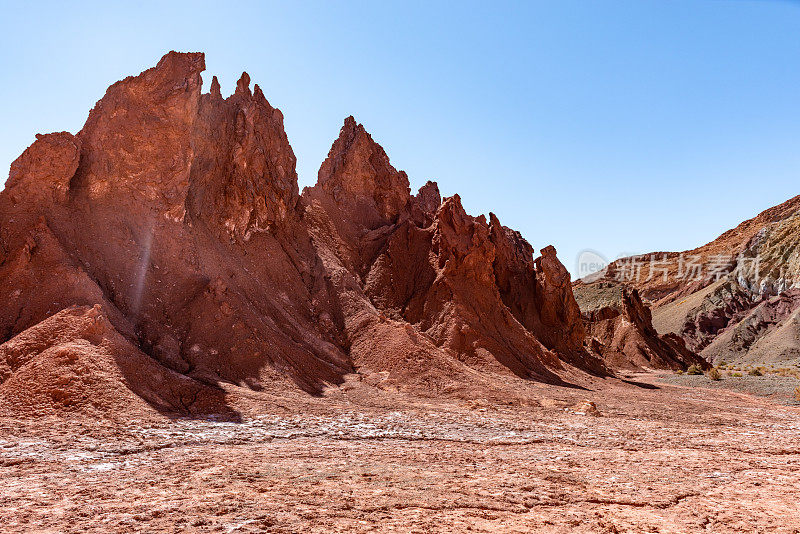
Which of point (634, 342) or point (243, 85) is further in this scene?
point (634, 342)

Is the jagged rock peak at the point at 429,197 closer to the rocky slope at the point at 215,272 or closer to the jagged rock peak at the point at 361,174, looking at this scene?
the jagged rock peak at the point at 361,174

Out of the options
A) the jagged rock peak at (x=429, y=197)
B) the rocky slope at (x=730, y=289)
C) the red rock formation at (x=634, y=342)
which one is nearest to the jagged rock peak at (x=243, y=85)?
the jagged rock peak at (x=429, y=197)

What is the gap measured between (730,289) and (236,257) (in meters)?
101

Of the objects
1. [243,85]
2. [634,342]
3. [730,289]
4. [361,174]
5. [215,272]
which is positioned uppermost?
[243,85]

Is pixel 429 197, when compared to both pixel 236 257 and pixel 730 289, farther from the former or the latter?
pixel 730 289

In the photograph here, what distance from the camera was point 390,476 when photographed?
353 inches

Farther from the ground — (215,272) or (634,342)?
(215,272)

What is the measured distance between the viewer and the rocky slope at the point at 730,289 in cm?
8125

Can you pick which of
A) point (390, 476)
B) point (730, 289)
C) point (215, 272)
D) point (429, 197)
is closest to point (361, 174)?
point (429, 197)

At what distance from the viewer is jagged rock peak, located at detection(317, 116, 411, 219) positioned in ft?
131

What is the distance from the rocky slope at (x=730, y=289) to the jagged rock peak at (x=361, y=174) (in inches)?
1795

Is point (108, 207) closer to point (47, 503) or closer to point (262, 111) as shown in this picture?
point (262, 111)

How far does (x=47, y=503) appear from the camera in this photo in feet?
23.4

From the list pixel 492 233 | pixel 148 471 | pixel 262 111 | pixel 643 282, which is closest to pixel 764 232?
pixel 643 282
